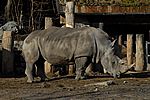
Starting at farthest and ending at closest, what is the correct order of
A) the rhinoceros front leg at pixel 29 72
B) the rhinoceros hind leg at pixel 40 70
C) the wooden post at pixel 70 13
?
the wooden post at pixel 70 13
the rhinoceros hind leg at pixel 40 70
the rhinoceros front leg at pixel 29 72

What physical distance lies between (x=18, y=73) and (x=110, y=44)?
13.0ft

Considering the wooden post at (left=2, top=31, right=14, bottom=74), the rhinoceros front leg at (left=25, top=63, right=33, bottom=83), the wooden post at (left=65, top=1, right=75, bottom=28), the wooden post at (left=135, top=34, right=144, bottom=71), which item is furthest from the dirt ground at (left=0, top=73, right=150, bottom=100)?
the wooden post at (left=65, top=1, right=75, bottom=28)

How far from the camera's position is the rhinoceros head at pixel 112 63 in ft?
47.8

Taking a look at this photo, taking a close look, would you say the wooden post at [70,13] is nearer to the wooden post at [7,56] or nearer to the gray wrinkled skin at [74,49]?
the gray wrinkled skin at [74,49]

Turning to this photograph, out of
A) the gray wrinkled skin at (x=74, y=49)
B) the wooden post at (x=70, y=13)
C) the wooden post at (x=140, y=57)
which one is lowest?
the wooden post at (x=140, y=57)

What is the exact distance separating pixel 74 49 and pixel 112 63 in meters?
1.16

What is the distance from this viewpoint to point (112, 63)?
47.9 ft

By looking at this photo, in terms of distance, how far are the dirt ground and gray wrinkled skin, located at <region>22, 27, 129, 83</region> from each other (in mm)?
482

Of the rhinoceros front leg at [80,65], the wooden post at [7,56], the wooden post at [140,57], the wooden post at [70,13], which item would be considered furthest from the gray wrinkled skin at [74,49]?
the wooden post at [140,57]

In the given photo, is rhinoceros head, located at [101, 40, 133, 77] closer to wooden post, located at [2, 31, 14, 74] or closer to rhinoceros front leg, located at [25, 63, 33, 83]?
rhinoceros front leg, located at [25, 63, 33, 83]

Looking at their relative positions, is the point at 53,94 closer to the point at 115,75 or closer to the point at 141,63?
the point at 115,75

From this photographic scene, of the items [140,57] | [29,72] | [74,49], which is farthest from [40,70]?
[140,57]

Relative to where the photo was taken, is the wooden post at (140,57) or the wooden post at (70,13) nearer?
the wooden post at (70,13)

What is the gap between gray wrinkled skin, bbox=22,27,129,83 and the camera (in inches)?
574
